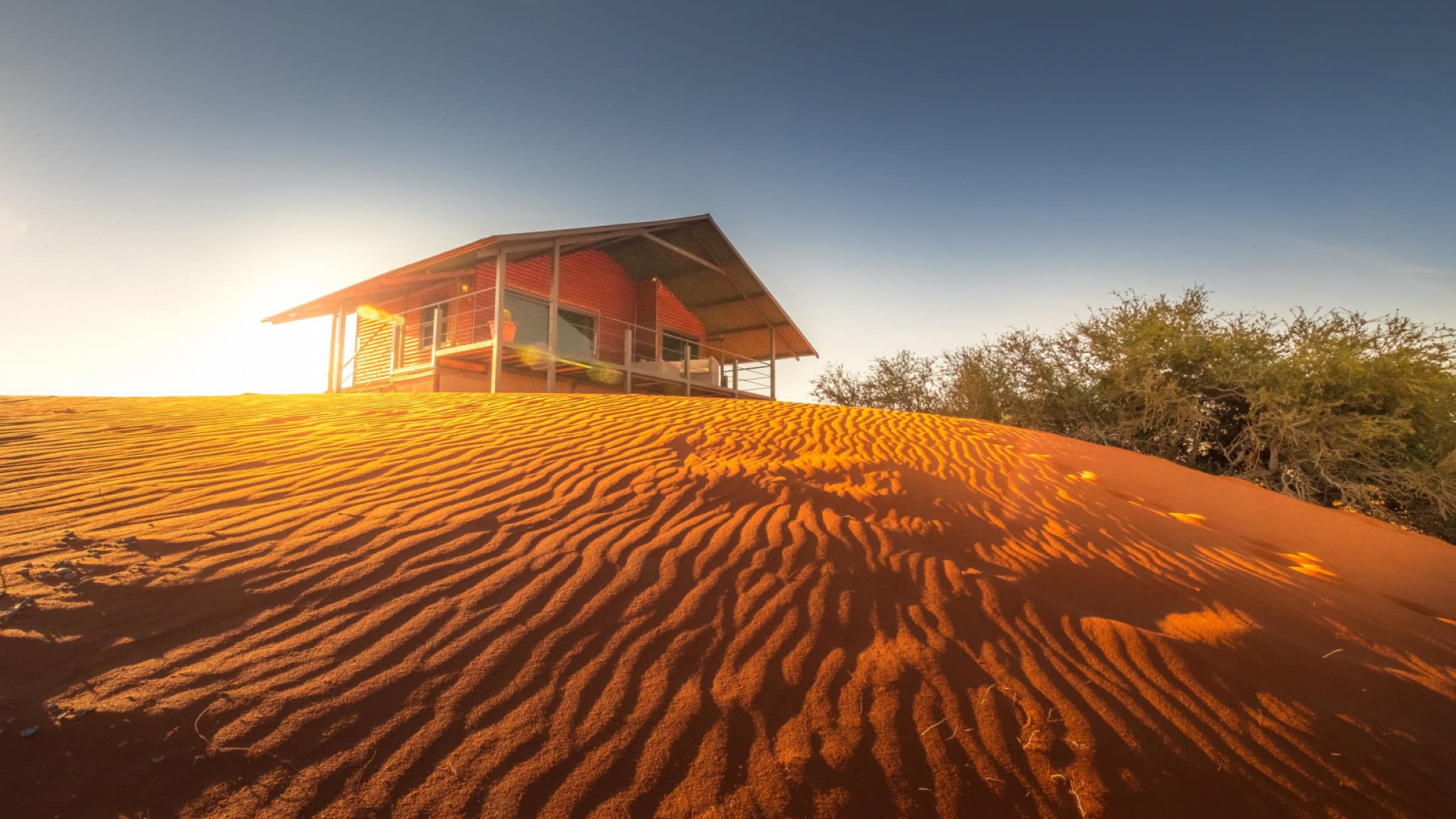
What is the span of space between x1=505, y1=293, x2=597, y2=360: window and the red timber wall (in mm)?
229

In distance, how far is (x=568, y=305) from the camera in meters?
16.7

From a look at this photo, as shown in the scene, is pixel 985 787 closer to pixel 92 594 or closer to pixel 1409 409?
pixel 92 594

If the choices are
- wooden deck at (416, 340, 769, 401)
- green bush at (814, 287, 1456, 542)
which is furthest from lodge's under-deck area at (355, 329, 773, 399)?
green bush at (814, 287, 1456, 542)

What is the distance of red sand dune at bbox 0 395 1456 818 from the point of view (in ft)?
7.20

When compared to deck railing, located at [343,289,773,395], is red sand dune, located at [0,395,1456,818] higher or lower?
lower

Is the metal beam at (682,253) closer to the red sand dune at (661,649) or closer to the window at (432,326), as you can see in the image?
the window at (432,326)

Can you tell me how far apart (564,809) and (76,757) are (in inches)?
59.5

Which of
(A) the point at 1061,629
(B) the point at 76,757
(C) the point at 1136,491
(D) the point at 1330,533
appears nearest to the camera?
(B) the point at 76,757

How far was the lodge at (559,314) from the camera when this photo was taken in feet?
46.9

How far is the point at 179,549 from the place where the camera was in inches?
132

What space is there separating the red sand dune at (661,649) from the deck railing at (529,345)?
31.8 ft

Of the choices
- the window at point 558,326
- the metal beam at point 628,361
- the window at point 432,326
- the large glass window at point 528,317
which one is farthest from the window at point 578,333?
the window at point 432,326

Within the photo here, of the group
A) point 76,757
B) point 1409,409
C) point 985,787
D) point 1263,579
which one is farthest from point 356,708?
point 1409,409

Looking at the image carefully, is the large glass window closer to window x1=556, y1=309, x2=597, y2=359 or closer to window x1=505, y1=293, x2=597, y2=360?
window x1=505, y1=293, x2=597, y2=360
